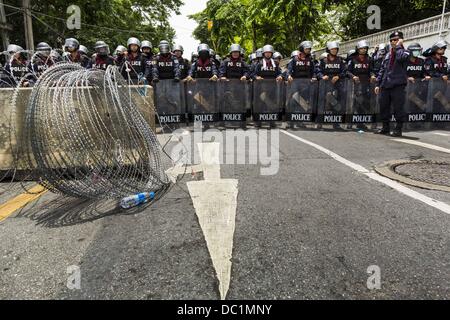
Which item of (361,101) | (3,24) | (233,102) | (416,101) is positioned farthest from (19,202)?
(3,24)

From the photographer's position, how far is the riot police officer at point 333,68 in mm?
10156

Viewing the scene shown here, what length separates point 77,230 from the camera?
324 centimetres

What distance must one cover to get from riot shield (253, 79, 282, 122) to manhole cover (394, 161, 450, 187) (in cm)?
543

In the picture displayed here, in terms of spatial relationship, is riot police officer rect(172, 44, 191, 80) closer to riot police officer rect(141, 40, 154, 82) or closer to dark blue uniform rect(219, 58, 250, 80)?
riot police officer rect(141, 40, 154, 82)

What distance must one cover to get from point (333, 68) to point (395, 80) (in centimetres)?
212

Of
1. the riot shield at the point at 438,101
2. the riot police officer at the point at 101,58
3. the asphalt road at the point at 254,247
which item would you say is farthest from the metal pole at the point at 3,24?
the riot shield at the point at 438,101

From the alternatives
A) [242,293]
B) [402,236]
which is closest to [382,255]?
[402,236]

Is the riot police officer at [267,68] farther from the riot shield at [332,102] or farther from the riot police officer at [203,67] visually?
the riot shield at [332,102]

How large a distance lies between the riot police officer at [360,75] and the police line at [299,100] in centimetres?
3

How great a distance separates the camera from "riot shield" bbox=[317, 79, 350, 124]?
10156mm

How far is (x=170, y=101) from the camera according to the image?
→ 1014 centimetres

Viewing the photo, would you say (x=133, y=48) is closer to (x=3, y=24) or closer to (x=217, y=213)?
(x=217, y=213)

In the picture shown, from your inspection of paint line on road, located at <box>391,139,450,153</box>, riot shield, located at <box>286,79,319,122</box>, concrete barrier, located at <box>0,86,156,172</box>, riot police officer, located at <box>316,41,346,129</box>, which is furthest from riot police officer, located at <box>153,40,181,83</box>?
paint line on road, located at <box>391,139,450,153</box>

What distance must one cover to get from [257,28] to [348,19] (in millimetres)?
7549
